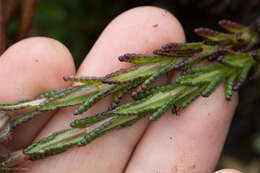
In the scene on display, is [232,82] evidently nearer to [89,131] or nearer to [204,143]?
[204,143]

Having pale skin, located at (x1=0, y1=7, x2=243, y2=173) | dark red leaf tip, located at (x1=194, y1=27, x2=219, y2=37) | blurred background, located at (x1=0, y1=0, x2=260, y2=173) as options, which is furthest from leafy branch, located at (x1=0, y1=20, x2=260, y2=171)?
blurred background, located at (x1=0, y1=0, x2=260, y2=173)

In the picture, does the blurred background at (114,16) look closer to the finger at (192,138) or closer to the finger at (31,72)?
the finger at (31,72)

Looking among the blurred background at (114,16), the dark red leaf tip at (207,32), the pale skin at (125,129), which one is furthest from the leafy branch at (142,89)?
the blurred background at (114,16)

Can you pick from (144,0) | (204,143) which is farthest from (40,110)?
(144,0)

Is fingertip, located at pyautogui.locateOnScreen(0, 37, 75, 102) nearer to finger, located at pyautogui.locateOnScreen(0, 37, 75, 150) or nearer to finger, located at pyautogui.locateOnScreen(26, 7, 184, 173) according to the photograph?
finger, located at pyautogui.locateOnScreen(0, 37, 75, 150)

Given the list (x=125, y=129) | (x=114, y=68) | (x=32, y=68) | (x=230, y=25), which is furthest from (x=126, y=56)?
(x=230, y=25)

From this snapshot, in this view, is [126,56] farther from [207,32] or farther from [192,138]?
[192,138]
